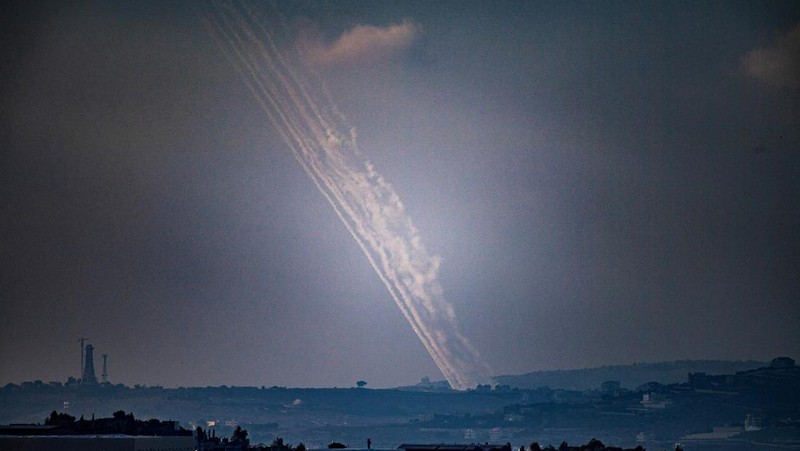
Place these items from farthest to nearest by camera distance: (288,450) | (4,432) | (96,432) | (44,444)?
1. (288,450)
2. (96,432)
3. (4,432)
4. (44,444)

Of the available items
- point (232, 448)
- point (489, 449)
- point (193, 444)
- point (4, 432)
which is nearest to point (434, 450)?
point (489, 449)

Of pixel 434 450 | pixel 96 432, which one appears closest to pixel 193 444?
pixel 96 432

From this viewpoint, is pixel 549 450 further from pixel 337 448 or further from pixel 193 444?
pixel 193 444

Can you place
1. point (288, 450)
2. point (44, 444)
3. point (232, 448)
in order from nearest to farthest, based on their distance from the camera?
point (44, 444)
point (232, 448)
point (288, 450)

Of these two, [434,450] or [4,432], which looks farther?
[434,450]

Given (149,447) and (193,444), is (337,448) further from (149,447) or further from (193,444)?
(149,447)

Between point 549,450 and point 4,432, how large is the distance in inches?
2466

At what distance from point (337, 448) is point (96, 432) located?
20289 mm

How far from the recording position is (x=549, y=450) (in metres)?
177

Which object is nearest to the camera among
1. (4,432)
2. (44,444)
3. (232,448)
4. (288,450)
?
(44,444)

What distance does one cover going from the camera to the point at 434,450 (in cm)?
15475

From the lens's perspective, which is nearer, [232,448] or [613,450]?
[232,448]

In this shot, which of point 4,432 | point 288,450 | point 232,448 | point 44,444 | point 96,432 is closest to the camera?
point 44,444

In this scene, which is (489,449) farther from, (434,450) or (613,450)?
(613,450)
